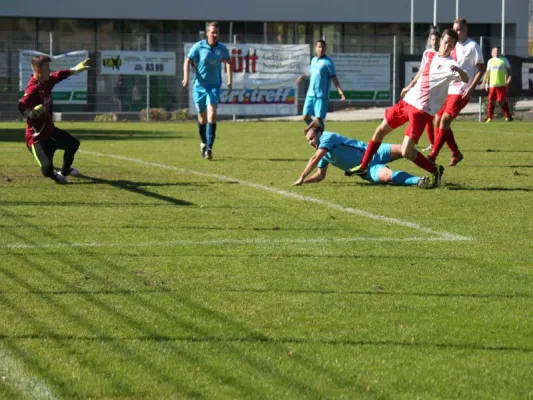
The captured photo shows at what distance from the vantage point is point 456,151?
15.6 m

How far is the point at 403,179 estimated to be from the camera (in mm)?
12992

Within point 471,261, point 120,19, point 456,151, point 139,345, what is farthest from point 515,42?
point 139,345

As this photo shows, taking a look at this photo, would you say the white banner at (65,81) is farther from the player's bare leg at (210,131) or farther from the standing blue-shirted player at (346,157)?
the standing blue-shirted player at (346,157)

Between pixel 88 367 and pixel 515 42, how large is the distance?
44.5m

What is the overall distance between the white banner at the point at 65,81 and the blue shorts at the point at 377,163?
21547 mm

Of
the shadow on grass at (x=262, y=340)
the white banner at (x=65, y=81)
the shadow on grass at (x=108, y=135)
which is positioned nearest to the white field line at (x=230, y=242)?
the shadow on grass at (x=262, y=340)

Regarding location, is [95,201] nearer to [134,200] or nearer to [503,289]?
[134,200]

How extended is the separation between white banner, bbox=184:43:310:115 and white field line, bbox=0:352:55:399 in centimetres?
2989

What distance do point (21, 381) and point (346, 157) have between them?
8.60m

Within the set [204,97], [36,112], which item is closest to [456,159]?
[204,97]

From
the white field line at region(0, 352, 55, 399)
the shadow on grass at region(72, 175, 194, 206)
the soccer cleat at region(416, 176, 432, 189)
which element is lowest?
the shadow on grass at region(72, 175, 194, 206)

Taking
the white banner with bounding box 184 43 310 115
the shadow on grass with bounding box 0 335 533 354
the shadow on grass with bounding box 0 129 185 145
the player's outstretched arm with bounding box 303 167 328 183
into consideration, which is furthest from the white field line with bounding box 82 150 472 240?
the white banner with bounding box 184 43 310 115

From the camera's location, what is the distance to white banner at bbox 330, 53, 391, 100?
119 ft

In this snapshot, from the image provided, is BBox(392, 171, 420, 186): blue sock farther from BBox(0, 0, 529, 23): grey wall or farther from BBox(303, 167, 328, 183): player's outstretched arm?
BBox(0, 0, 529, 23): grey wall
